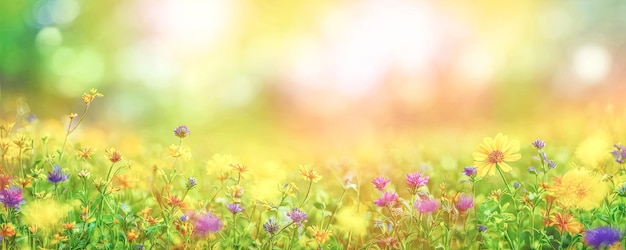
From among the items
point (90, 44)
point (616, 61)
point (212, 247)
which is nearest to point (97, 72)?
point (90, 44)

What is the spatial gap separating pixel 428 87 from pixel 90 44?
235cm

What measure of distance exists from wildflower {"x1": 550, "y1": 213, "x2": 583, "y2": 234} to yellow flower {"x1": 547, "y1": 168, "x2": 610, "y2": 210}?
0.06 meters

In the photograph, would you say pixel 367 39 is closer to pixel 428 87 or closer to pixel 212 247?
pixel 428 87

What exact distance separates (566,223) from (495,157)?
8.3 inches

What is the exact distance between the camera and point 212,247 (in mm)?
1604

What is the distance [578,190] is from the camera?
1.61m

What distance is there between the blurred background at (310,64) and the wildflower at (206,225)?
1.70 metres

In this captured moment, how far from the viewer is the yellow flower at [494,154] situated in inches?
59.1

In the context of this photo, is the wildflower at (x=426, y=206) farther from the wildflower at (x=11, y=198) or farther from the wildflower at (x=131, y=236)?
the wildflower at (x=11, y=198)

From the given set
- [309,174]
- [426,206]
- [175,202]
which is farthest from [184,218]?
[426,206]

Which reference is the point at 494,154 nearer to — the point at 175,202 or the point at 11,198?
the point at 175,202

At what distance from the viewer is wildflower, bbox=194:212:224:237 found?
1539 mm

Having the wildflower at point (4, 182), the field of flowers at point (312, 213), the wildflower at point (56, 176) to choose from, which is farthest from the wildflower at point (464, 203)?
the wildflower at point (4, 182)

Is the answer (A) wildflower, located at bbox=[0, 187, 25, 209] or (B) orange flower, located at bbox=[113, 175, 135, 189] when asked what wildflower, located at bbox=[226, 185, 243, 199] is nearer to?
(B) orange flower, located at bbox=[113, 175, 135, 189]
